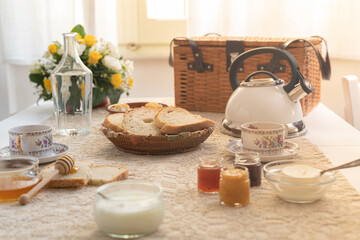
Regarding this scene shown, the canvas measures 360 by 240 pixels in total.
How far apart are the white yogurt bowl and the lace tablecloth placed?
3 centimetres

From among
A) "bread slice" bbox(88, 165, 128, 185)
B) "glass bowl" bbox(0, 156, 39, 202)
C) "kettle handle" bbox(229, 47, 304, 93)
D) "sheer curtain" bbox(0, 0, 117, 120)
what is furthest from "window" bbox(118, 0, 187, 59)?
"glass bowl" bbox(0, 156, 39, 202)

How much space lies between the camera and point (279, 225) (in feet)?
3.03

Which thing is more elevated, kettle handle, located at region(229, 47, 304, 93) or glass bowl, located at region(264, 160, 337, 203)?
kettle handle, located at region(229, 47, 304, 93)

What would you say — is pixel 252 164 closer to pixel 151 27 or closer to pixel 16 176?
pixel 16 176

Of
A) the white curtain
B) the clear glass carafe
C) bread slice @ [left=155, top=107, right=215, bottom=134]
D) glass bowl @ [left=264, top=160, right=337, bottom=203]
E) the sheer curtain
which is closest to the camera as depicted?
glass bowl @ [left=264, top=160, right=337, bottom=203]

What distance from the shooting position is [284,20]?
296cm

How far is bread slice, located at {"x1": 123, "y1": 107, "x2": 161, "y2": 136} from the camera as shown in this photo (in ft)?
4.70

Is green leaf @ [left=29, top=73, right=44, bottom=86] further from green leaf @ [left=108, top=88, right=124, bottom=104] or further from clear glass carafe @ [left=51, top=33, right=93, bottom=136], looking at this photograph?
clear glass carafe @ [left=51, top=33, right=93, bottom=136]

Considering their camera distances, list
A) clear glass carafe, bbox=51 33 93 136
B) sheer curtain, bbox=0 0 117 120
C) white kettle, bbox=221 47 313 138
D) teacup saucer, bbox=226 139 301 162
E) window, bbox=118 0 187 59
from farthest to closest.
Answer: window, bbox=118 0 187 59 → sheer curtain, bbox=0 0 117 120 → clear glass carafe, bbox=51 33 93 136 → white kettle, bbox=221 47 313 138 → teacup saucer, bbox=226 139 301 162

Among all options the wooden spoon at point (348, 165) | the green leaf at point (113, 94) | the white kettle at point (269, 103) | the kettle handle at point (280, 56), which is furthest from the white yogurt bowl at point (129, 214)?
the green leaf at point (113, 94)

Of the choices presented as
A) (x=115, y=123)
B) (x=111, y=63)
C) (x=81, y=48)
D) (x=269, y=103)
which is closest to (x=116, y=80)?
(x=111, y=63)

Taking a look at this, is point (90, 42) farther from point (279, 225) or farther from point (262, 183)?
point (279, 225)

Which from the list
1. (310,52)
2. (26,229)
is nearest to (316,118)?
(310,52)

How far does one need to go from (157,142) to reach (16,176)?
0.42m
